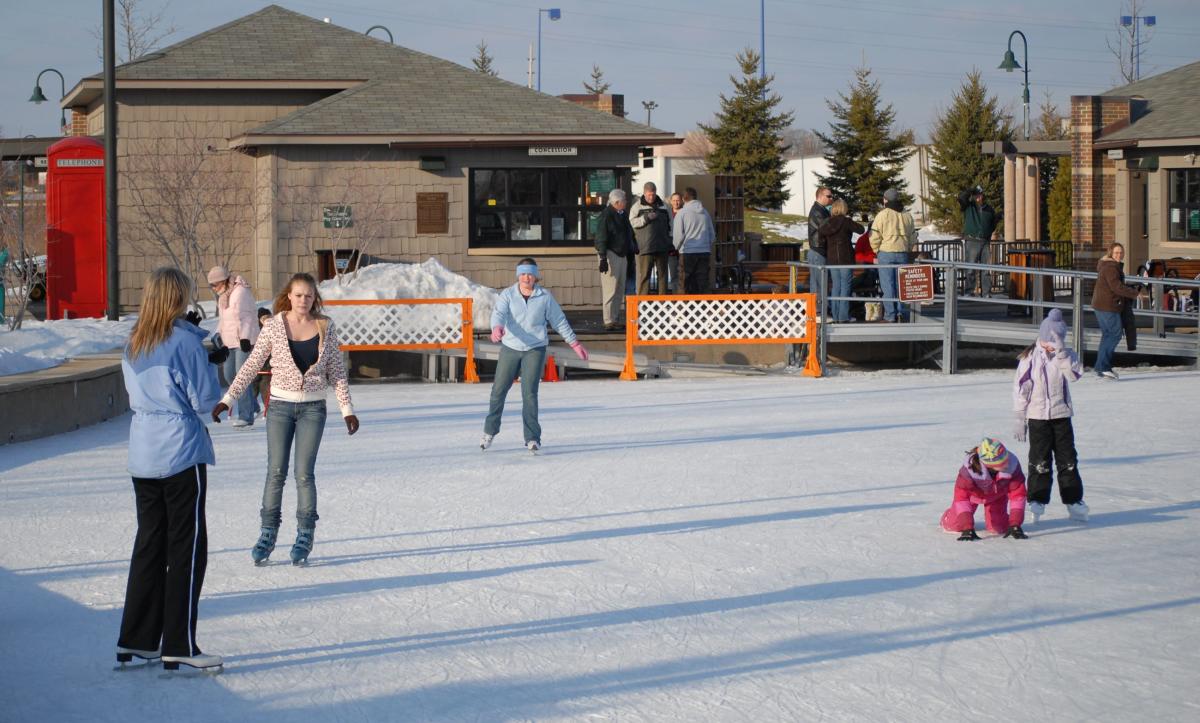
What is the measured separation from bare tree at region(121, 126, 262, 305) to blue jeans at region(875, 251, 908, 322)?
10.7 m

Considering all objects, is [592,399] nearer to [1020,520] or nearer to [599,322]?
[599,322]

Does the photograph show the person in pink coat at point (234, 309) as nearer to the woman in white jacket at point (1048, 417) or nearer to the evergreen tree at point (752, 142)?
the woman in white jacket at point (1048, 417)

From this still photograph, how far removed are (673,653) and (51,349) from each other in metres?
12.9

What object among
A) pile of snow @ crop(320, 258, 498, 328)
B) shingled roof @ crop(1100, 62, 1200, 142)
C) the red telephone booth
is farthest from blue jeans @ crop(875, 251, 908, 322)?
the red telephone booth

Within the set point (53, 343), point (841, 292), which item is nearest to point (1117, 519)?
point (841, 292)

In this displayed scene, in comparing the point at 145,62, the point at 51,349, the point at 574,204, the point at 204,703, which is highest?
the point at 145,62

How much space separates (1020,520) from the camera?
906 cm

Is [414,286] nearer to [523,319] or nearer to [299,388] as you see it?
[523,319]

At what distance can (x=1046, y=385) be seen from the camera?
9422 mm

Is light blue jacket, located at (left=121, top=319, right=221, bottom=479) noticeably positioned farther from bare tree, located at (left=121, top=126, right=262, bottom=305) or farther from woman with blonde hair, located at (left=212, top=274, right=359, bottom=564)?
bare tree, located at (left=121, top=126, right=262, bottom=305)

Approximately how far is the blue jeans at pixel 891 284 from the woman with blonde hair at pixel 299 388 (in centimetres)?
1350

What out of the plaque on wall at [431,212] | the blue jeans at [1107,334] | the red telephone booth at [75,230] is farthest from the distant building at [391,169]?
the blue jeans at [1107,334]

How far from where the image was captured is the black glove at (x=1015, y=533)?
A: 29.7 ft

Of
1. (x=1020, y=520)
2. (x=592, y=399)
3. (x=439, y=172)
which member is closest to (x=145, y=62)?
(x=439, y=172)
